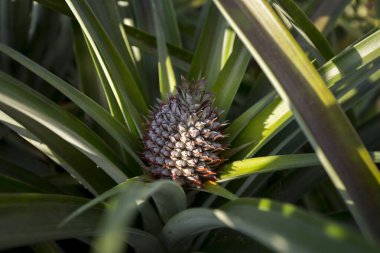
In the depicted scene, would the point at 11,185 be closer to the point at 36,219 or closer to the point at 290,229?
the point at 36,219

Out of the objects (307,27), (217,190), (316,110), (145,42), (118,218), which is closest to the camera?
(118,218)

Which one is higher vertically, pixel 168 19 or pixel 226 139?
pixel 168 19

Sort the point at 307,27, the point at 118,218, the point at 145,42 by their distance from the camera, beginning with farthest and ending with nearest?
1. the point at 145,42
2. the point at 307,27
3. the point at 118,218

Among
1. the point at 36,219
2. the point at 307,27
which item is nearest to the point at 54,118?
the point at 36,219

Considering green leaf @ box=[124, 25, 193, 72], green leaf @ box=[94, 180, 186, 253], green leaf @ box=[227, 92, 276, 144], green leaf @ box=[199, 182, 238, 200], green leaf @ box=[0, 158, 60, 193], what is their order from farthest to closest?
green leaf @ box=[124, 25, 193, 72] → green leaf @ box=[0, 158, 60, 193] → green leaf @ box=[227, 92, 276, 144] → green leaf @ box=[199, 182, 238, 200] → green leaf @ box=[94, 180, 186, 253]

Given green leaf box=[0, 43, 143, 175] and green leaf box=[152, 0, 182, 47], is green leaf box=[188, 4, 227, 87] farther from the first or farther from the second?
green leaf box=[0, 43, 143, 175]

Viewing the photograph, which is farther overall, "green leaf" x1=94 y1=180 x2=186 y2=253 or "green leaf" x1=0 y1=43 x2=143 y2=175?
"green leaf" x1=0 y1=43 x2=143 y2=175

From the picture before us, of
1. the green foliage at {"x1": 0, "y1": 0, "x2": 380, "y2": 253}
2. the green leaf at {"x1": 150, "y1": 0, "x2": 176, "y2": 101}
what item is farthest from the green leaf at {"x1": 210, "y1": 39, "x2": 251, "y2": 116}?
the green leaf at {"x1": 150, "y1": 0, "x2": 176, "y2": 101}
